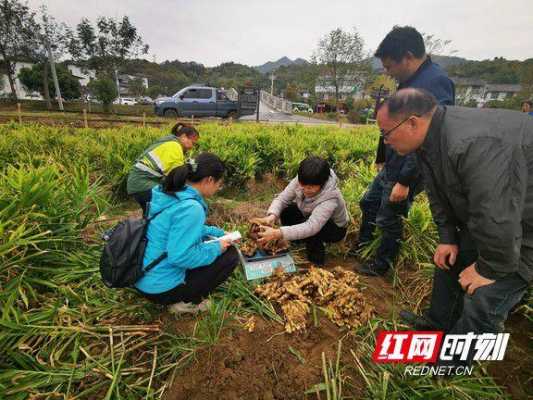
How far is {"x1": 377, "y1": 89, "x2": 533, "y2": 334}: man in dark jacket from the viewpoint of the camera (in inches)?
48.8

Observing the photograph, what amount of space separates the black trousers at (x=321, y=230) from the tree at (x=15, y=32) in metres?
31.3

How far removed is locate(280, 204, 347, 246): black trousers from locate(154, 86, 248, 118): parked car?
47.0 ft

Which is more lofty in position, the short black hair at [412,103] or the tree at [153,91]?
the tree at [153,91]

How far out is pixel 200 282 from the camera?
2078 mm

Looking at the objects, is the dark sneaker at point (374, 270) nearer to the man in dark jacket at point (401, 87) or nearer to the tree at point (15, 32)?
the man in dark jacket at point (401, 87)

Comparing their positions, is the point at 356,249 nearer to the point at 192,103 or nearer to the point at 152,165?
the point at 152,165

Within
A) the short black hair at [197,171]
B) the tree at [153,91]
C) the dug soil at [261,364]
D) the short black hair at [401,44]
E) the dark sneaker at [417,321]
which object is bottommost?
the dark sneaker at [417,321]

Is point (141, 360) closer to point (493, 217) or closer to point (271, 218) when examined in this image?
point (271, 218)

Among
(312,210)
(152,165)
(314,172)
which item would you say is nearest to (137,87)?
(152,165)

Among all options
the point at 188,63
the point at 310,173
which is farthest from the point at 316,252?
the point at 188,63

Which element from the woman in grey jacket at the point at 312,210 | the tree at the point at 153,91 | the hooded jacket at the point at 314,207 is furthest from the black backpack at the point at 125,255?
the tree at the point at 153,91

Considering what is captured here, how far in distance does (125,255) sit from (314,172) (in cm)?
157

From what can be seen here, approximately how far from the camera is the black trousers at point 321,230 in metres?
2.86

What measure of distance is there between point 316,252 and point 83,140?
5159mm
